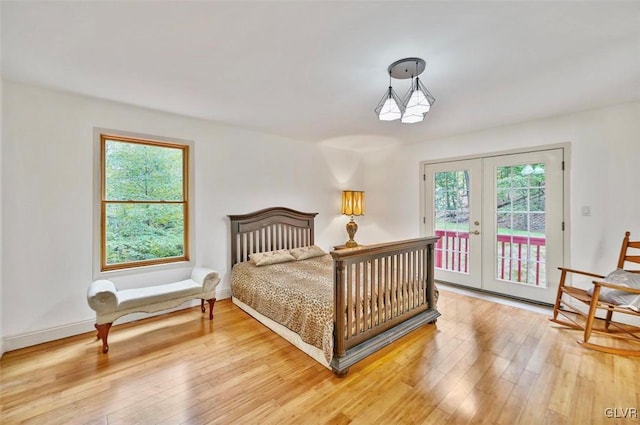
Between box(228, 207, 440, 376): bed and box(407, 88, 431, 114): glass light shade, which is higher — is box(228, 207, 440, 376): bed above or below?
below

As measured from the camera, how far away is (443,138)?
4.34m

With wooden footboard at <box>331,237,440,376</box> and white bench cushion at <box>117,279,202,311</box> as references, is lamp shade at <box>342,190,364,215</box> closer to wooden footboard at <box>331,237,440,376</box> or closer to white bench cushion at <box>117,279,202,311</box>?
wooden footboard at <box>331,237,440,376</box>

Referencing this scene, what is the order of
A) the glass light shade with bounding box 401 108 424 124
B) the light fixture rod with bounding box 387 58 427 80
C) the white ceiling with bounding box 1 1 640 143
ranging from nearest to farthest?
the white ceiling with bounding box 1 1 640 143 → the light fixture rod with bounding box 387 58 427 80 → the glass light shade with bounding box 401 108 424 124

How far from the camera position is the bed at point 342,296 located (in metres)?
2.17

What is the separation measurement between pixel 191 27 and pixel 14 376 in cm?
283

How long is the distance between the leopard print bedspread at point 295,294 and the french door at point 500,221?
2.06 meters

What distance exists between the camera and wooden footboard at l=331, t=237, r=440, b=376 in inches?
84.9

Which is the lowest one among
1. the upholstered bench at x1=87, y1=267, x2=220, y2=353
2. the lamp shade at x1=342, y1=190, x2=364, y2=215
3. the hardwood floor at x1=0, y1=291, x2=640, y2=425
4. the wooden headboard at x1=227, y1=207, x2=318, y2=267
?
the hardwood floor at x1=0, y1=291, x2=640, y2=425

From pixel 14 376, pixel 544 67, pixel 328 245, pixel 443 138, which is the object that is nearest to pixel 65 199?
pixel 14 376

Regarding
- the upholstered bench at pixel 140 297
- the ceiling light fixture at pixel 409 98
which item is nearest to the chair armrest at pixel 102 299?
the upholstered bench at pixel 140 297

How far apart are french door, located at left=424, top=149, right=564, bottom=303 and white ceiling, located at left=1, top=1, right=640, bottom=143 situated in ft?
2.98

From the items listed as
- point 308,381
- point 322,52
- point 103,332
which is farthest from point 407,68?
point 103,332

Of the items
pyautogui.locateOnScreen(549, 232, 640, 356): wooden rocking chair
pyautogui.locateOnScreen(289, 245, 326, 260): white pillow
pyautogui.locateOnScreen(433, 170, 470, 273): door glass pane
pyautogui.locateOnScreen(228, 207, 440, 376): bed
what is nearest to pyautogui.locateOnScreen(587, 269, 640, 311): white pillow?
pyautogui.locateOnScreen(549, 232, 640, 356): wooden rocking chair

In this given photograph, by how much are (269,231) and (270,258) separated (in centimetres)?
61
